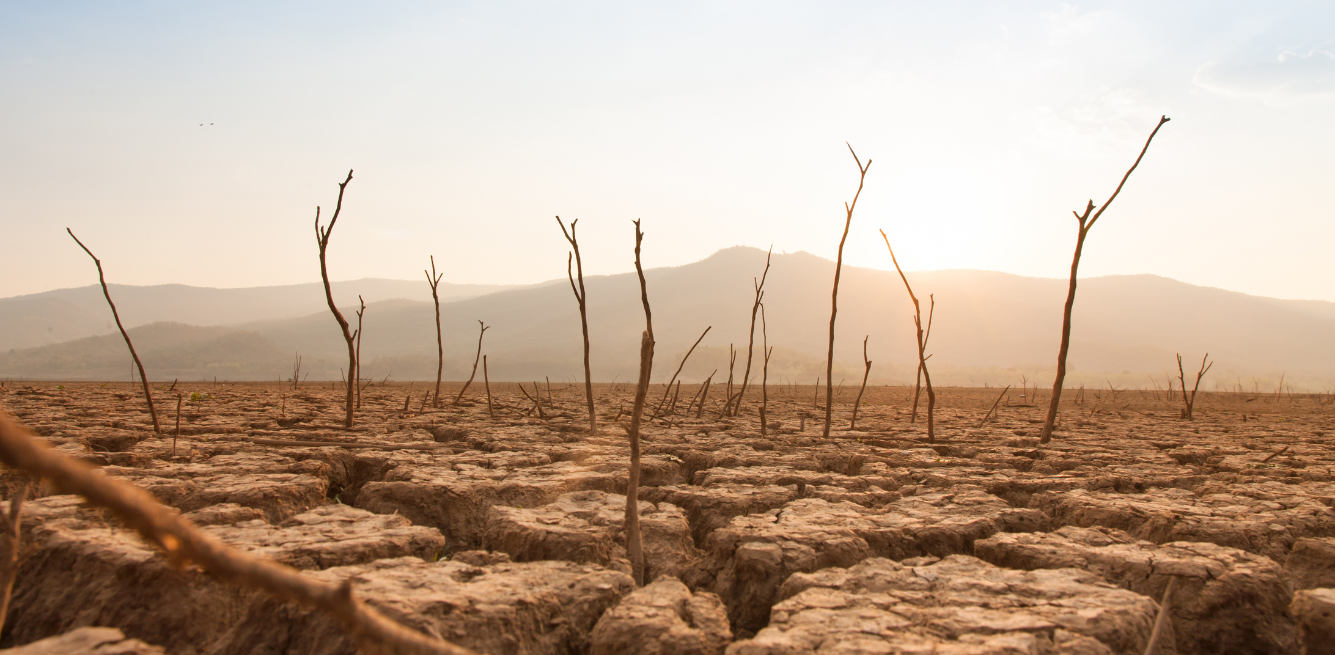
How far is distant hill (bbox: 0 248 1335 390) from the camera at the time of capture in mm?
51062

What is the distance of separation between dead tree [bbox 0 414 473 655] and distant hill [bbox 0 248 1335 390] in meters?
39.1

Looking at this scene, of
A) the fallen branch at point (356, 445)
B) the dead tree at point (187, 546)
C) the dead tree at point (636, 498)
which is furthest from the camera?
the fallen branch at point (356, 445)

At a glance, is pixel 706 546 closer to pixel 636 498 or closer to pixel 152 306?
pixel 636 498

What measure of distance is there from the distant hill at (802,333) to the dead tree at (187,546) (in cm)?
3908

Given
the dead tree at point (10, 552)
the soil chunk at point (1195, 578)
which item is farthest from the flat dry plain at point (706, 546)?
the dead tree at point (10, 552)

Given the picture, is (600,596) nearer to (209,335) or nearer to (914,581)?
(914,581)

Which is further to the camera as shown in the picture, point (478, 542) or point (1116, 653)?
point (478, 542)

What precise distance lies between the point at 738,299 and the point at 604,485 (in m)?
78.6

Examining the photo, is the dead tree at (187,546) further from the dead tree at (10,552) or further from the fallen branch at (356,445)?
the fallen branch at (356,445)

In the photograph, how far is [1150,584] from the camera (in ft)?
6.54

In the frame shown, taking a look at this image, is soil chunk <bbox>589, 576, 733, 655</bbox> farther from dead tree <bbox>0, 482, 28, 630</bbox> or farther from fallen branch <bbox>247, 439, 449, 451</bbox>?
fallen branch <bbox>247, 439, 449, 451</bbox>

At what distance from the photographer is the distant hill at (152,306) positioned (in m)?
95.7

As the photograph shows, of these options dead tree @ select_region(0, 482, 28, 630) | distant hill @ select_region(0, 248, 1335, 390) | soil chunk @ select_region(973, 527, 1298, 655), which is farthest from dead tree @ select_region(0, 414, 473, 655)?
distant hill @ select_region(0, 248, 1335, 390)

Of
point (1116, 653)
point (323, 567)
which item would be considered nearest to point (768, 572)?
point (1116, 653)
